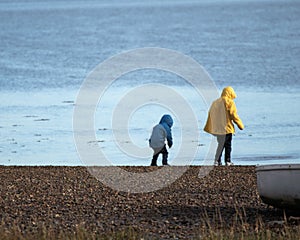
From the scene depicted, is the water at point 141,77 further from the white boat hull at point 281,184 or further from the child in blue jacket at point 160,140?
the white boat hull at point 281,184

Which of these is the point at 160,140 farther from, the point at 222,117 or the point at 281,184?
the point at 281,184

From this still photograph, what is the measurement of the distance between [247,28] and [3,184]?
180 ft

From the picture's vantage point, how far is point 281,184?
36.8 ft

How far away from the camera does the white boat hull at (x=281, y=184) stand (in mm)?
11141

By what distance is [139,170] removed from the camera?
650 inches

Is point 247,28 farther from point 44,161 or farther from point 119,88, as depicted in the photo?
point 44,161

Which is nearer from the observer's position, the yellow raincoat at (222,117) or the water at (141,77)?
the yellow raincoat at (222,117)

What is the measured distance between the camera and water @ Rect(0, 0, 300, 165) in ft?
71.8

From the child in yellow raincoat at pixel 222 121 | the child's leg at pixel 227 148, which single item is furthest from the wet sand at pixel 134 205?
the child in yellow raincoat at pixel 222 121

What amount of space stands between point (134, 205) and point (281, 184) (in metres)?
2.24

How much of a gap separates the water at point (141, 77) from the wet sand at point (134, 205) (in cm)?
472

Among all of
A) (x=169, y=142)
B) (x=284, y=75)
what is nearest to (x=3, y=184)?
(x=169, y=142)

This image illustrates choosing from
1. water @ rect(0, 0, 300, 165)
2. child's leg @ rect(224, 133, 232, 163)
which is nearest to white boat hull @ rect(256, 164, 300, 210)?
child's leg @ rect(224, 133, 232, 163)

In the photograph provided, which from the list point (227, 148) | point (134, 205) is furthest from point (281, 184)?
point (227, 148)
